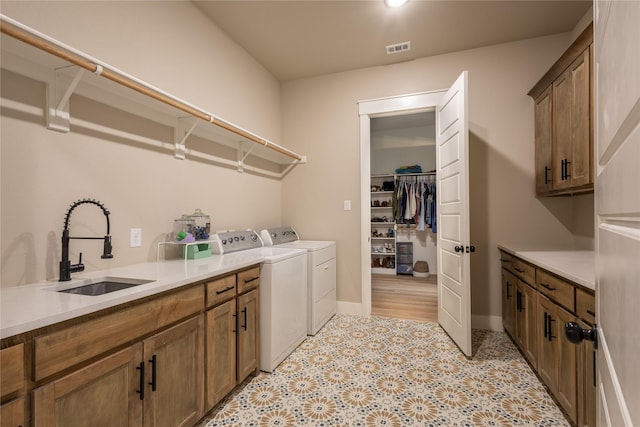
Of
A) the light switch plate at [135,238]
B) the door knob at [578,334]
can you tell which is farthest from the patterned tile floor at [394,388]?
the door knob at [578,334]

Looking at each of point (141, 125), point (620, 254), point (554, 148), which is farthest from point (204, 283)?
point (554, 148)

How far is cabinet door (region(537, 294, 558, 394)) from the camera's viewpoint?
6.01 feet

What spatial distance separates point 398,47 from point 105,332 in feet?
10.8

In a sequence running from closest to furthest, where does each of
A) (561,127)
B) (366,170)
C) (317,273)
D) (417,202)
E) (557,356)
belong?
(557,356) < (561,127) < (317,273) < (366,170) < (417,202)

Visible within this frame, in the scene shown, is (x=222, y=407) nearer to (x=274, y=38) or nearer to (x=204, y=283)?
(x=204, y=283)

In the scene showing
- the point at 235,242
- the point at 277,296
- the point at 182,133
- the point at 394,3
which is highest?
the point at 394,3

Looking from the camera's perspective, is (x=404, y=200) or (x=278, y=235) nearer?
(x=278, y=235)

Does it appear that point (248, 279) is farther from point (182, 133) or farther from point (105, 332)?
point (182, 133)

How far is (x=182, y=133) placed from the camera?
7.64 ft

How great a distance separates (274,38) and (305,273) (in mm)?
2250

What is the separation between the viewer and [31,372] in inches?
38.0

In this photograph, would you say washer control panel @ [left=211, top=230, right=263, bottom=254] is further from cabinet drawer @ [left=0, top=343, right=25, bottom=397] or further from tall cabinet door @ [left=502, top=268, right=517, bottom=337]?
tall cabinet door @ [left=502, top=268, right=517, bottom=337]

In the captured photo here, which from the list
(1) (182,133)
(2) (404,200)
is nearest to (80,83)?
(1) (182,133)

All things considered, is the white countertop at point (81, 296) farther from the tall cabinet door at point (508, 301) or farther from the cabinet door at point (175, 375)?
the tall cabinet door at point (508, 301)
